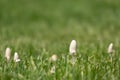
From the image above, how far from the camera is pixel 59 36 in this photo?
38.5ft

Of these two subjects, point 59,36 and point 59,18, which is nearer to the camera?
point 59,36

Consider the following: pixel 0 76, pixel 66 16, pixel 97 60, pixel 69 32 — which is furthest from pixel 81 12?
pixel 0 76

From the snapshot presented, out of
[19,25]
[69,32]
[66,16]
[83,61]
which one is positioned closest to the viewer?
[83,61]

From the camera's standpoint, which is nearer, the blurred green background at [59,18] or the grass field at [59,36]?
the grass field at [59,36]

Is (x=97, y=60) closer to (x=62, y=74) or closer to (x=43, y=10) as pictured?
(x=62, y=74)

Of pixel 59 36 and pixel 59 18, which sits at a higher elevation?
pixel 59 18

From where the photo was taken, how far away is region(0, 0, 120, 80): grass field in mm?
4672

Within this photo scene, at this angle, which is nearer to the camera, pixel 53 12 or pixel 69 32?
pixel 69 32

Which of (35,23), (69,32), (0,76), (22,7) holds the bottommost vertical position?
(0,76)

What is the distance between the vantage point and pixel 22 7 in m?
16.0

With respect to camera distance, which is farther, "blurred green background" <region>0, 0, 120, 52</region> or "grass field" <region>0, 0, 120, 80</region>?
"blurred green background" <region>0, 0, 120, 52</region>

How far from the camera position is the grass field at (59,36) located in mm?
4672

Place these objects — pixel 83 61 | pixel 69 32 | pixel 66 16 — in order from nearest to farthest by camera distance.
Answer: pixel 83 61 → pixel 69 32 → pixel 66 16

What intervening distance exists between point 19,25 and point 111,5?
3.53 m
